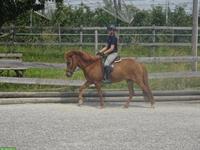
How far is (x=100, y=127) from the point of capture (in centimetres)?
962

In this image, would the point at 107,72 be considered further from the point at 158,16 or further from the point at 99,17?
the point at 99,17

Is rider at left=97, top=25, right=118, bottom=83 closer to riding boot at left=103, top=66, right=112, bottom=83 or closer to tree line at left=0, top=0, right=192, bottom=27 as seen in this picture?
riding boot at left=103, top=66, right=112, bottom=83

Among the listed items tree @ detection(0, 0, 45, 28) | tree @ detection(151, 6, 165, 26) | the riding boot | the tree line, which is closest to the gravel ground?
the riding boot

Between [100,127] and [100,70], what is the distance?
2.88m

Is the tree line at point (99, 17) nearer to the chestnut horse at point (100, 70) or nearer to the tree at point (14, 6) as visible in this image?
the tree at point (14, 6)

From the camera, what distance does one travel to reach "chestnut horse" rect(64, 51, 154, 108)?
40.2 feet

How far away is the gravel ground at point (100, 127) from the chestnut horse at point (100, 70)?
1.57ft

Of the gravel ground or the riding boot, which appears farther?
the riding boot

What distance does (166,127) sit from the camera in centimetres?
972

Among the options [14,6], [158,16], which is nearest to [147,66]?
[14,6]

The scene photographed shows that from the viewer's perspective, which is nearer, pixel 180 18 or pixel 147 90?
pixel 147 90

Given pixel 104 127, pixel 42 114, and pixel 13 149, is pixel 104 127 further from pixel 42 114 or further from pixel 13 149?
pixel 13 149

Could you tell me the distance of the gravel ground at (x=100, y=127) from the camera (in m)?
8.19

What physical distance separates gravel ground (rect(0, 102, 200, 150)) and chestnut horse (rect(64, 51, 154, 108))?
0.48 meters
